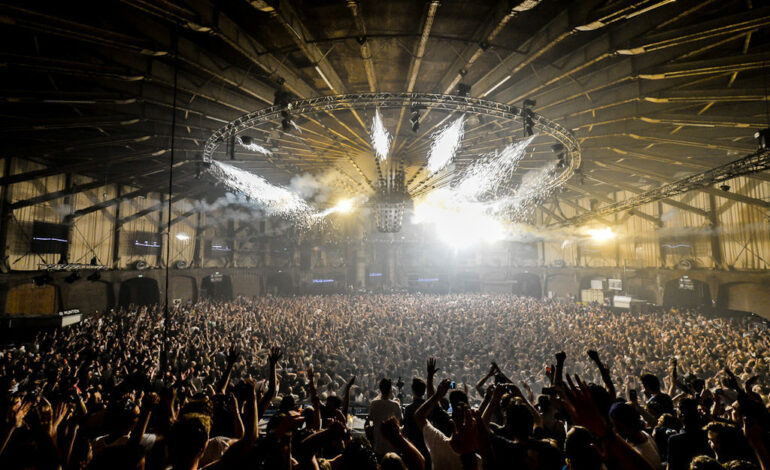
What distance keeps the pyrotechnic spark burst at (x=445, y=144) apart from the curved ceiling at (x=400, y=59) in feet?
1.66

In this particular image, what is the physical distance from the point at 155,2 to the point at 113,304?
19.0 m

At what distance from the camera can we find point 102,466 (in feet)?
5.72

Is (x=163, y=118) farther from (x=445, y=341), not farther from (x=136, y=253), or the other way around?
(x=136, y=253)

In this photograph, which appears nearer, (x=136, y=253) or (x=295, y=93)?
(x=295, y=93)

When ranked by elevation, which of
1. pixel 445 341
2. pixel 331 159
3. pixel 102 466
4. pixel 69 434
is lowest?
pixel 445 341

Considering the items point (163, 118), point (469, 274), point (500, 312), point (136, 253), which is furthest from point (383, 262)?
point (163, 118)

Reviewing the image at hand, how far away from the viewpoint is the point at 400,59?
25.3 ft

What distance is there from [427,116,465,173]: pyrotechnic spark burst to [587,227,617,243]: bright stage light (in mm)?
19685

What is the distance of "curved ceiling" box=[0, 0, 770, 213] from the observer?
5719mm

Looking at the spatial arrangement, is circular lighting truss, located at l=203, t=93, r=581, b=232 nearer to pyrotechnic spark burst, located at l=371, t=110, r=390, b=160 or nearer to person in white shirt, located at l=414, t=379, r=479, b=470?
pyrotechnic spark burst, located at l=371, t=110, r=390, b=160

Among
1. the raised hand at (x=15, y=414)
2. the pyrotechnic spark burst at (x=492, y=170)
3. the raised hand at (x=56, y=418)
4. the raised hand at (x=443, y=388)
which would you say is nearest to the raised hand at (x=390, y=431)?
the raised hand at (x=443, y=388)

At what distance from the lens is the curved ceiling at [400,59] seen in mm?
5719

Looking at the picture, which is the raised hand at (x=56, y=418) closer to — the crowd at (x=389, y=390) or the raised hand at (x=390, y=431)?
the crowd at (x=389, y=390)

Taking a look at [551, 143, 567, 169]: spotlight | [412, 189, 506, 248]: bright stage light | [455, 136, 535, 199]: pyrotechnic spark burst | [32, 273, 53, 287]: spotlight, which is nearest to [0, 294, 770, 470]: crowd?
[32, 273, 53, 287]: spotlight
